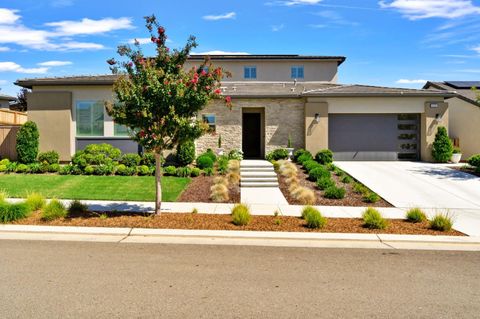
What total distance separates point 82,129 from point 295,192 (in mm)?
12682

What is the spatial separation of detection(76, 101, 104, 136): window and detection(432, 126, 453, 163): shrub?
17725 mm

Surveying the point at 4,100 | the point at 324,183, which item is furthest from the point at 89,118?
the point at 4,100

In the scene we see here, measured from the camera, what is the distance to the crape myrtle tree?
960cm

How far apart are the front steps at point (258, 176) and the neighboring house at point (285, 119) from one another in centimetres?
405

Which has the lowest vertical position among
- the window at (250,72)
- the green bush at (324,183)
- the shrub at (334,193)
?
the shrub at (334,193)

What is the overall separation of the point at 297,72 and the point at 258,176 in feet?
41.9

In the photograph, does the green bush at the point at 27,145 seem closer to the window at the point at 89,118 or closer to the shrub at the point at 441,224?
the window at the point at 89,118

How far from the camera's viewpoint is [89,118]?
68.0ft

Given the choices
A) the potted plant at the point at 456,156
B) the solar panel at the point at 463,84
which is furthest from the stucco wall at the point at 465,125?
the solar panel at the point at 463,84

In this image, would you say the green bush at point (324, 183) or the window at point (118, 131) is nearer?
the green bush at point (324, 183)

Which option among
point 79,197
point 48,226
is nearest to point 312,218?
point 48,226

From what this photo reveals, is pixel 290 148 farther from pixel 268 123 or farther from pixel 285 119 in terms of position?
pixel 268 123

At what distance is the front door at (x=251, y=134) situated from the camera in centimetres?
2320

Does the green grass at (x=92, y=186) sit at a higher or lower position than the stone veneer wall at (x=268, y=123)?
lower
